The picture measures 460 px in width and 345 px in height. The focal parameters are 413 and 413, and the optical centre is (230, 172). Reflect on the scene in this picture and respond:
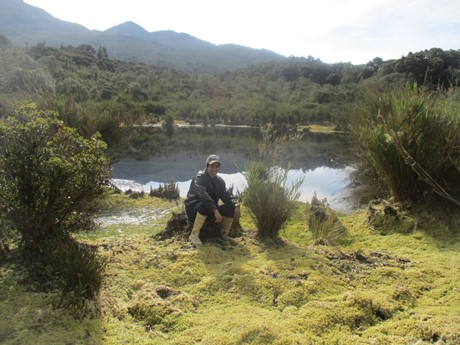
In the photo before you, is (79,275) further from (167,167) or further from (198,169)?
(167,167)

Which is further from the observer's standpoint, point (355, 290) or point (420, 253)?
point (420, 253)

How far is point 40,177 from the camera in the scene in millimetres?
4277

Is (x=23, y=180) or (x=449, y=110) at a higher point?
(x=449, y=110)

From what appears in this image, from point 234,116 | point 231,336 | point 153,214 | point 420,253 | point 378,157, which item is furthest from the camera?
point 234,116

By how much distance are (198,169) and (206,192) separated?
1076 cm

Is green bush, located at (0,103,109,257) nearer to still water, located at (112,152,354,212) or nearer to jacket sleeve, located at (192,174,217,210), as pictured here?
jacket sleeve, located at (192,174,217,210)

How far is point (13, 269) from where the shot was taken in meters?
4.16

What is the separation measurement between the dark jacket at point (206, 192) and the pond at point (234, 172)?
3.77 metres

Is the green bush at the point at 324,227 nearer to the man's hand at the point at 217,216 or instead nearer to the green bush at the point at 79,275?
the man's hand at the point at 217,216

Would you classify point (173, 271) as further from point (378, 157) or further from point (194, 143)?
point (194, 143)

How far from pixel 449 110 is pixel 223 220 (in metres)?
4.38

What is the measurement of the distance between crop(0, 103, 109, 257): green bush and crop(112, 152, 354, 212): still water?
6.23 m

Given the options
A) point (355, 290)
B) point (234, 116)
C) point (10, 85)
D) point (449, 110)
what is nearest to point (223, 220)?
point (355, 290)

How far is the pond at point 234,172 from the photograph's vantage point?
12.6m
